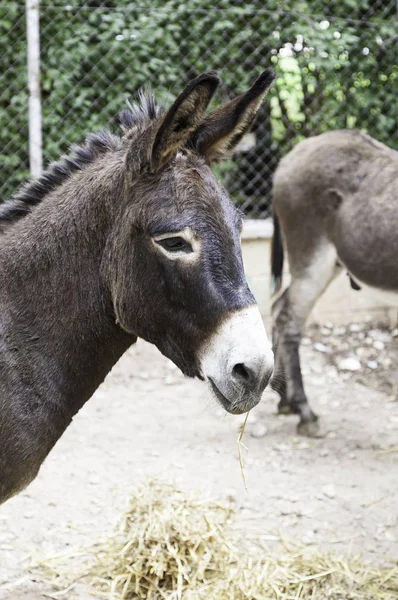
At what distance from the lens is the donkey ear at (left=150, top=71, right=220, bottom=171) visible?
75.5 inches

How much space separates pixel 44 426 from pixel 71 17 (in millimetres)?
4702

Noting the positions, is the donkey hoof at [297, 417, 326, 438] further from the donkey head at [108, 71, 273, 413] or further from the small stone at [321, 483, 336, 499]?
the donkey head at [108, 71, 273, 413]

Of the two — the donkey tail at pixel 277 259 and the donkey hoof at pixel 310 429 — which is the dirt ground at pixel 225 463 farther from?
the donkey tail at pixel 277 259

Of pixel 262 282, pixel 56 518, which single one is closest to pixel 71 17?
pixel 262 282

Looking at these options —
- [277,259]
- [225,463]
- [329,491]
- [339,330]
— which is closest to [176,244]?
[329,491]

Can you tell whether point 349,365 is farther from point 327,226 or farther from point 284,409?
point 327,226

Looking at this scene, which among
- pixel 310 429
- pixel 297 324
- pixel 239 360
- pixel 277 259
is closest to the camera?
pixel 239 360

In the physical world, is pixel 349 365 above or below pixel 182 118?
below

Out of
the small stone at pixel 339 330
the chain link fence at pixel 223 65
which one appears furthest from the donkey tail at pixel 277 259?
the small stone at pixel 339 330

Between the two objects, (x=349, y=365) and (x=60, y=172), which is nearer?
(x=60, y=172)

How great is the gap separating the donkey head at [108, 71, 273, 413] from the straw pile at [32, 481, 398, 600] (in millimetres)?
1207

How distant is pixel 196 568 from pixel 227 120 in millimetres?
1854

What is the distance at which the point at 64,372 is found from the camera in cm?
220

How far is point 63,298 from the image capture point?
2189mm
